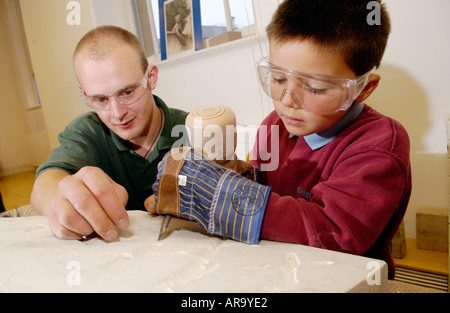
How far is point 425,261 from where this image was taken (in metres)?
1.86

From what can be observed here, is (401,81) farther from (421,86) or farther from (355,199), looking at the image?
(355,199)

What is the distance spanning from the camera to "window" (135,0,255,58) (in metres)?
2.69

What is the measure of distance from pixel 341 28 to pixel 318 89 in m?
0.16

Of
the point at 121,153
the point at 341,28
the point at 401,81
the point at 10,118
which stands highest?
the point at 341,28

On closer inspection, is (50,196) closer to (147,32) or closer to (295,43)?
(295,43)

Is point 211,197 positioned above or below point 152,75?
below

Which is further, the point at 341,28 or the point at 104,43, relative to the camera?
the point at 104,43

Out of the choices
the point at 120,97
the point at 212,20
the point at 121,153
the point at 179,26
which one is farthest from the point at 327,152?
the point at 179,26

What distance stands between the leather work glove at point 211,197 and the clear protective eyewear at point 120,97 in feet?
2.03

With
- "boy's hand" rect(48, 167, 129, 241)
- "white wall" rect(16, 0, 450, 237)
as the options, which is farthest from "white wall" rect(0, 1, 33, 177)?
"boy's hand" rect(48, 167, 129, 241)

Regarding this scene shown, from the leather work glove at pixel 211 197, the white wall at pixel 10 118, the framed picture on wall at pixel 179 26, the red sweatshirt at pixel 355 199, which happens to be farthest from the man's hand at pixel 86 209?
the white wall at pixel 10 118

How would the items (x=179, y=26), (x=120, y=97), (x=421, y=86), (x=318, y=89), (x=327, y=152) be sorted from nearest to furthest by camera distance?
1. (x=318, y=89)
2. (x=327, y=152)
3. (x=120, y=97)
4. (x=421, y=86)
5. (x=179, y=26)
